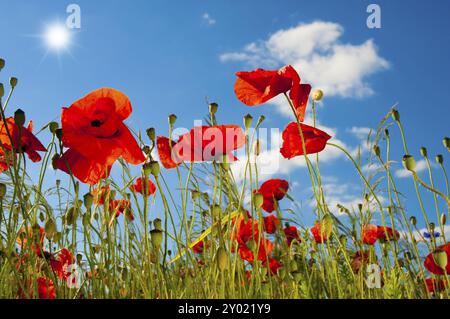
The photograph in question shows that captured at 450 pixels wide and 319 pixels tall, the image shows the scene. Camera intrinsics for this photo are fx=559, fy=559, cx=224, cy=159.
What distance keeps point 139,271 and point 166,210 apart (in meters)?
0.22

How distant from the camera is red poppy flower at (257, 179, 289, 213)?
60.2 inches

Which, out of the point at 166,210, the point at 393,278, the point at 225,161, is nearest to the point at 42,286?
the point at 166,210

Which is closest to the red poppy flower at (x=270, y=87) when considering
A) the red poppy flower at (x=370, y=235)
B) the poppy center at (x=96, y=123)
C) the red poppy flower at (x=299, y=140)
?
the red poppy flower at (x=299, y=140)

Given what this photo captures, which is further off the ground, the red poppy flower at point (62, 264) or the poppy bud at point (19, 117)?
the poppy bud at point (19, 117)

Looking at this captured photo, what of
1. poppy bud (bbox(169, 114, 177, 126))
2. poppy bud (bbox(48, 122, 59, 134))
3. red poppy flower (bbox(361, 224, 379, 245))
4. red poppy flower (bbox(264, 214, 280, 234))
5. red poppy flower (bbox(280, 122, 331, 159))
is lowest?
red poppy flower (bbox(361, 224, 379, 245))

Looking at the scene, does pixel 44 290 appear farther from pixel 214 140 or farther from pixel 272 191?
pixel 272 191

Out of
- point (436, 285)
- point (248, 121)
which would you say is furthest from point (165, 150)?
point (436, 285)

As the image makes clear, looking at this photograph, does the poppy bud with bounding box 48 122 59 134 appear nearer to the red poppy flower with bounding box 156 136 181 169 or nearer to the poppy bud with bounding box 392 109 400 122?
the red poppy flower with bounding box 156 136 181 169

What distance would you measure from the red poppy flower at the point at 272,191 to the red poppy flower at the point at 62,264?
1.75 feet

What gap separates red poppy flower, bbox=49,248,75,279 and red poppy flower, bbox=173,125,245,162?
15.9 inches

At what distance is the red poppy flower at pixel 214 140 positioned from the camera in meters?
1.14

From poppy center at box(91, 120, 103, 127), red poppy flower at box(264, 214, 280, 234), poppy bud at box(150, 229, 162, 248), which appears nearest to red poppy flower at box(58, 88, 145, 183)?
poppy center at box(91, 120, 103, 127)

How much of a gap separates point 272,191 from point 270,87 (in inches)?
19.6

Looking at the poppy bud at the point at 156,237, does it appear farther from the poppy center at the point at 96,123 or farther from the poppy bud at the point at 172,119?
the poppy bud at the point at 172,119
